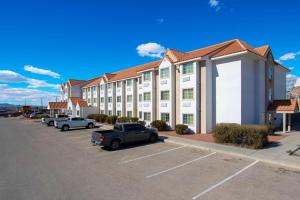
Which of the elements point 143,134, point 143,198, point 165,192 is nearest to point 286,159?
point 165,192

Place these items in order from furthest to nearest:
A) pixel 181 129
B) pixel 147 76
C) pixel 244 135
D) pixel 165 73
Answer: pixel 147 76 → pixel 165 73 → pixel 181 129 → pixel 244 135

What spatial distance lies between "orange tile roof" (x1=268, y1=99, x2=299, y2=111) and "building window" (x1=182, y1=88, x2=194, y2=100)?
9506mm

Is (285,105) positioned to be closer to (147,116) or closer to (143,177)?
(147,116)

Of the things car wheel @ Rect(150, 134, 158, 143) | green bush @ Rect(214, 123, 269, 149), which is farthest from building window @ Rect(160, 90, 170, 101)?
green bush @ Rect(214, 123, 269, 149)

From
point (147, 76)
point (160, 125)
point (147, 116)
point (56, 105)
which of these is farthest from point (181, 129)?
point (56, 105)

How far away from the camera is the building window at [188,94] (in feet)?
66.9

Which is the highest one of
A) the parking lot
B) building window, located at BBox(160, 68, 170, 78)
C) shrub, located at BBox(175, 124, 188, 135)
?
building window, located at BBox(160, 68, 170, 78)

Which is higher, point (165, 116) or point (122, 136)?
point (165, 116)

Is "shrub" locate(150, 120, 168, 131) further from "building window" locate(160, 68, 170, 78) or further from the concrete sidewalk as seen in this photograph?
the concrete sidewalk

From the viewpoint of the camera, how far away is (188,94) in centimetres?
2083

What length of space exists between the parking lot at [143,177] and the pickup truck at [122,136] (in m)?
1.34

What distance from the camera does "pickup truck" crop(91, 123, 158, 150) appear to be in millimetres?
13680

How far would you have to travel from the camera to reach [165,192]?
21.9 ft

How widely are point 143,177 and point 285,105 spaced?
19734 mm
